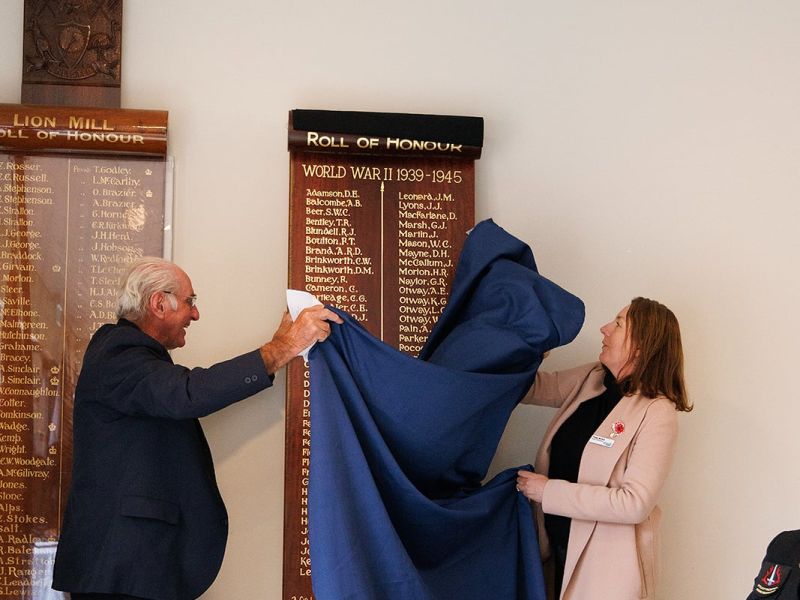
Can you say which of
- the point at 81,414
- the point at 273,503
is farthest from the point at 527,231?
the point at 81,414

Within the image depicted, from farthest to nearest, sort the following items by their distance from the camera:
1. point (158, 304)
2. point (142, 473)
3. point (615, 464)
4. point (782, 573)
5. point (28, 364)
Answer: point (28, 364), point (158, 304), point (615, 464), point (142, 473), point (782, 573)

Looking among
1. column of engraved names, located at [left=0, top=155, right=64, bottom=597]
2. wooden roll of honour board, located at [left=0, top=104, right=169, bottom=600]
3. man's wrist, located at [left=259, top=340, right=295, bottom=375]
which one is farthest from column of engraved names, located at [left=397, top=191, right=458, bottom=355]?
column of engraved names, located at [left=0, top=155, right=64, bottom=597]

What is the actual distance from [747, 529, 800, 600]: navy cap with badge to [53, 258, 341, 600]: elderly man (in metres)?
1.30

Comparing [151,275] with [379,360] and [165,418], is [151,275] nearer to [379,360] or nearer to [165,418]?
[165,418]

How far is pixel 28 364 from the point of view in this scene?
10.4 feet

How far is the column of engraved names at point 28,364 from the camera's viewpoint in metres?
3.12

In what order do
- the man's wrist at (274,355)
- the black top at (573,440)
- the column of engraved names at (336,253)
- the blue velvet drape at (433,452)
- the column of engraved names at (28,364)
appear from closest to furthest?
the blue velvet drape at (433,452) < the man's wrist at (274,355) < the black top at (573,440) < the column of engraved names at (28,364) < the column of engraved names at (336,253)

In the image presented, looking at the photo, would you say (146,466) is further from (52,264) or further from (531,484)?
(531,484)

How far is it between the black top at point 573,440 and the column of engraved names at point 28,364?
161 cm

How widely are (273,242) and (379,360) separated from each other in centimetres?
90

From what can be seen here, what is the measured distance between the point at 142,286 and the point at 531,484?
Answer: 4.19 feet

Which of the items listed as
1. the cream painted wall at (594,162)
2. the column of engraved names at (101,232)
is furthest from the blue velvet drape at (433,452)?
the column of engraved names at (101,232)

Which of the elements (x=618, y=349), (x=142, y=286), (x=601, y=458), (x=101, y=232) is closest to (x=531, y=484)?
(x=601, y=458)

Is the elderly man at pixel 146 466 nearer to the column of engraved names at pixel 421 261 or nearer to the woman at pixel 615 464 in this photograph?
the column of engraved names at pixel 421 261
